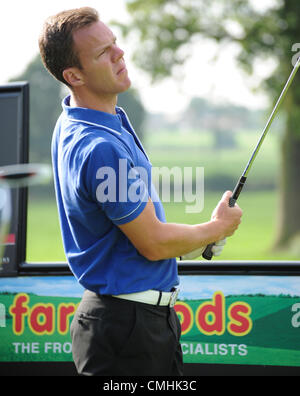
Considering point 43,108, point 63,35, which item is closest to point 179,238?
point 63,35

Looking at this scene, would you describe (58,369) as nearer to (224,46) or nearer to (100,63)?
(100,63)

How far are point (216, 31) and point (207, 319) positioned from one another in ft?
35.4

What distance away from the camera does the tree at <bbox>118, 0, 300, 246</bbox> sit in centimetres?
1228

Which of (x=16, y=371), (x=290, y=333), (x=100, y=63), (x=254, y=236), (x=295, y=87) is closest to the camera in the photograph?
(x=100, y=63)

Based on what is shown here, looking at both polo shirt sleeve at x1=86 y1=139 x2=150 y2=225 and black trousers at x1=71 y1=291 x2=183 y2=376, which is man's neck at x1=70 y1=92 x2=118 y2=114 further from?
black trousers at x1=71 y1=291 x2=183 y2=376

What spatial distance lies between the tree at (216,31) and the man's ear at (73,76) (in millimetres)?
10740

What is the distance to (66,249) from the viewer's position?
1859 mm

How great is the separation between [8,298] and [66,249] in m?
1.35

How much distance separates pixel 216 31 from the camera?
502 inches

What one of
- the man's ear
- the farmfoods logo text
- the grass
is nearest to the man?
the man's ear

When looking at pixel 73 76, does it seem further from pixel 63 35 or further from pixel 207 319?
pixel 207 319

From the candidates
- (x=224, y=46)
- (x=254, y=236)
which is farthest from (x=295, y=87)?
(x=254, y=236)

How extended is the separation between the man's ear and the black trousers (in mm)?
662

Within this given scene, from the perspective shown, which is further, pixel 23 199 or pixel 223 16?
pixel 223 16
